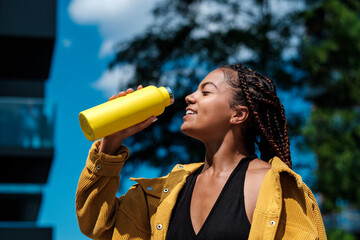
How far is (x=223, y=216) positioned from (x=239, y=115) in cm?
47

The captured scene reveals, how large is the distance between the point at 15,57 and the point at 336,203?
27.4 ft

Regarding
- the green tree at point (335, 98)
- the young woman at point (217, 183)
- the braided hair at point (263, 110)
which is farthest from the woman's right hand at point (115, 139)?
the green tree at point (335, 98)

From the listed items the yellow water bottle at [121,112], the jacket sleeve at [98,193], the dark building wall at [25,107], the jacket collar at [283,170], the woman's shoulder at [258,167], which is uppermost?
the yellow water bottle at [121,112]

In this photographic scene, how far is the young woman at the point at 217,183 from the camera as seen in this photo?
2143 mm

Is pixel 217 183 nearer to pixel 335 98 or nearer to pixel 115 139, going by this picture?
pixel 115 139

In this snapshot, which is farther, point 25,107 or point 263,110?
point 25,107

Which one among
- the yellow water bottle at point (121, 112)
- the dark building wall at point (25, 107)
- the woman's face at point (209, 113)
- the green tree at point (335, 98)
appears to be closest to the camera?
the yellow water bottle at point (121, 112)

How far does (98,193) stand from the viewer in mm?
2338

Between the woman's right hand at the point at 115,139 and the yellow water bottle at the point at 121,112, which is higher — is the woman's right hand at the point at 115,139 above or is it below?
below

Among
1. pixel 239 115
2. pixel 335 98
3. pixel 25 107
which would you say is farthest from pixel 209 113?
pixel 335 98

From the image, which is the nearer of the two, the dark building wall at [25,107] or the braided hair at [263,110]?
the braided hair at [263,110]

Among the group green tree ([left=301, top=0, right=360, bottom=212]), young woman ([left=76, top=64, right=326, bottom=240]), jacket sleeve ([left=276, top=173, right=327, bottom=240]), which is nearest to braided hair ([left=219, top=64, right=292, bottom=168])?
young woman ([left=76, top=64, right=326, bottom=240])

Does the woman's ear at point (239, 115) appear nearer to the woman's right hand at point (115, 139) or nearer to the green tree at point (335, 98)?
the woman's right hand at point (115, 139)

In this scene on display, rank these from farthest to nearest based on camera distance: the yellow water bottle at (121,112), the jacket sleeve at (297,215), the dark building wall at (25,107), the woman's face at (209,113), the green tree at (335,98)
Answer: the green tree at (335,98) → the dark building wall at (25,107) → the woman's face at (209,113) → the yellow water bottle at (121,112) → the jacket sleeve at (297,215)
